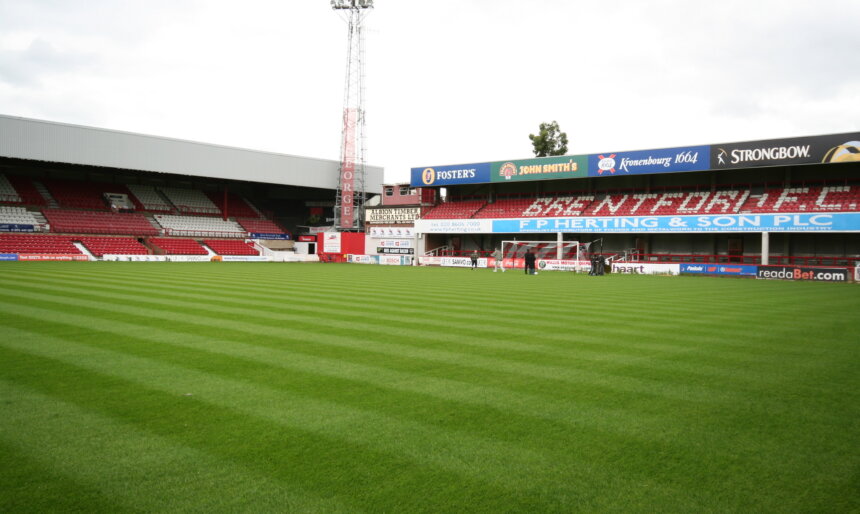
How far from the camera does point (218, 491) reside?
11.3 feet

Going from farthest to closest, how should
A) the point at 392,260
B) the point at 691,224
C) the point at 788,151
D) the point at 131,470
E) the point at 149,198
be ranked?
the point at 149,198, the point at 392,260, the point at 691,224, the point at 788,151, the point at 131,470

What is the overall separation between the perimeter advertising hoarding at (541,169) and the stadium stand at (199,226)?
1039 inches

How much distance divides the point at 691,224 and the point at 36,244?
4723 centimetres

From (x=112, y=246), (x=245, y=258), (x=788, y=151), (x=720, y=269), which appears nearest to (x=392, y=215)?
(x=245, y=258)

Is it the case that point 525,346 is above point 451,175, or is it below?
below

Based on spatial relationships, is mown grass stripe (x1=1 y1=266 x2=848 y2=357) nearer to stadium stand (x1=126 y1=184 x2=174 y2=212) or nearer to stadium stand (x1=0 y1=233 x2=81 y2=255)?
stadium stand (x1=0 y1=233 x2=81 y2=255)

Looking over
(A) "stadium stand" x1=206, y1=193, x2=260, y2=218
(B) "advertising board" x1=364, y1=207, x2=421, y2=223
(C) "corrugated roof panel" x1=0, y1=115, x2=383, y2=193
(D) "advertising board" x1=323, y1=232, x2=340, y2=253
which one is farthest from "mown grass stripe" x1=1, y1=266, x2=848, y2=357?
(A) "stadium stand" x1=206, y1=193, x2=260, y2=218

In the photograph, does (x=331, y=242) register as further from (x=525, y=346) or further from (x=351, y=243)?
(x=525, y=346)

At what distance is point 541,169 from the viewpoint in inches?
1853

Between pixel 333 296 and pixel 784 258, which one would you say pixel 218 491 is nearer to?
pixel 333 296

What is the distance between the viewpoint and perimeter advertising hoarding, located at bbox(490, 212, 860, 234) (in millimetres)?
33656

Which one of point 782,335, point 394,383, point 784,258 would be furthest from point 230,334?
point 784,258

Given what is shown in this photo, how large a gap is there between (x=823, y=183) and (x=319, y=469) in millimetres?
45399

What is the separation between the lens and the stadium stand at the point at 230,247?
50.3m
